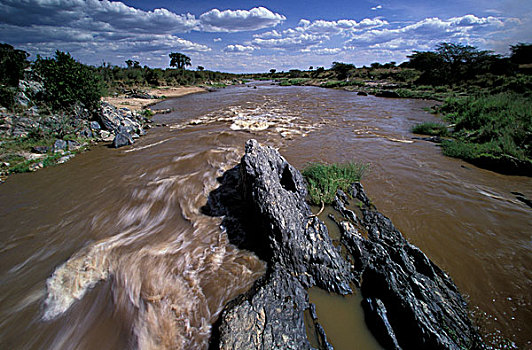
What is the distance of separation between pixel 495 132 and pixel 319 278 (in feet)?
34.9

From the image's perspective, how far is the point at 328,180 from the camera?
18.4 feet

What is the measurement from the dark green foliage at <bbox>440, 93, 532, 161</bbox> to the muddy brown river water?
35.2 inches

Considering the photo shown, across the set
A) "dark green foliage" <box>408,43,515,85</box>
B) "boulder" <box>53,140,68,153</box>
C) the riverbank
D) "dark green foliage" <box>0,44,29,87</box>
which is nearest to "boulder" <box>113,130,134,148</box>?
the riverbank

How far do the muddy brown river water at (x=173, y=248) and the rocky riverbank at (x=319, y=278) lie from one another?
0.25 metres

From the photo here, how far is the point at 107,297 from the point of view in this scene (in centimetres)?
342

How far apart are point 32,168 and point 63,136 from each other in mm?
3465

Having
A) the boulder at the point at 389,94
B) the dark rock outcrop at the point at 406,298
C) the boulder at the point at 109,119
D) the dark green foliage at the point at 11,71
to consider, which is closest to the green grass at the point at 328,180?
the dark rock outcrop at the point at 406,298

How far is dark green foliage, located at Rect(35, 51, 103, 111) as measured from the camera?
1139 centimetres

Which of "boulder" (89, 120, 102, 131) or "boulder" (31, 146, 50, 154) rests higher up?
"boulder" (89, 120, 102, 131)

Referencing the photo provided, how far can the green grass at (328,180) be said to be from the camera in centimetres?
505

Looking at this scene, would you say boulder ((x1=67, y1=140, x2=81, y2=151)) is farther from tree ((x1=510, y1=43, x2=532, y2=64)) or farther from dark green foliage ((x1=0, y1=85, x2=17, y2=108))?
tree ((x1=510, y1=43, x2=532, y2=64))

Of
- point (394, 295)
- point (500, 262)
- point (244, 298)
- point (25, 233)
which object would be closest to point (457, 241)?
point (500, 262)

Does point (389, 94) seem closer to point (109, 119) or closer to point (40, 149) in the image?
point (109, 119)

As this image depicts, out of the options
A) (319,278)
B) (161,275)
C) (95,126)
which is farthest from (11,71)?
(319,278)
